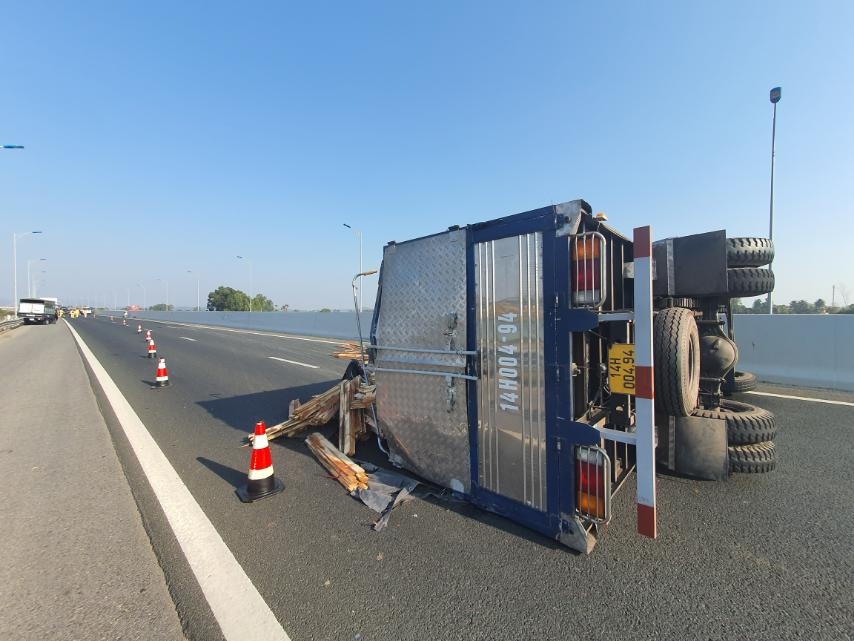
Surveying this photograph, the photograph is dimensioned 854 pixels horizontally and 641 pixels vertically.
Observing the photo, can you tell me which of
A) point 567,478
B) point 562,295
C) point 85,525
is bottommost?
point 85,525

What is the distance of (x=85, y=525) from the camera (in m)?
2.99

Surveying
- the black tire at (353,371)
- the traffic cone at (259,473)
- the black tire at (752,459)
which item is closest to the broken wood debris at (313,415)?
the black tire at (353,371)

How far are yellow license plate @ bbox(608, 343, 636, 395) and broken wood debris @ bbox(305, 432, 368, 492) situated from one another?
90.6 inches

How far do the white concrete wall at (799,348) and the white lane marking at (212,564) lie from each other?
958 cm

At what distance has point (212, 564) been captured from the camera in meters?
2.49

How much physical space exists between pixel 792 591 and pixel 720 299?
3596 mm

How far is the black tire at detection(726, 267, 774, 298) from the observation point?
4430 mm

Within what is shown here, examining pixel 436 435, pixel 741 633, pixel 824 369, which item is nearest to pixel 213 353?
pixel 436 435

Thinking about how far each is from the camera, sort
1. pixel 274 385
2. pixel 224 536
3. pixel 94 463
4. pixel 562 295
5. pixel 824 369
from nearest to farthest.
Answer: pixel 562 295 → pixel 224 536 → pixel 94 463 → pixel 824 369 → pixel 274 385

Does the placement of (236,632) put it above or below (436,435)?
below

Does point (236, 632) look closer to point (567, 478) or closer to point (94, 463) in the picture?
point (567, 478)

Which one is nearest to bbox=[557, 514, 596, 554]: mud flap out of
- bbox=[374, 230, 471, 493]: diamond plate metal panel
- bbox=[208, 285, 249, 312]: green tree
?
bbox=[374, 230, 471, 493]: diamond plate metal panel

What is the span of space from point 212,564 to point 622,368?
296cm

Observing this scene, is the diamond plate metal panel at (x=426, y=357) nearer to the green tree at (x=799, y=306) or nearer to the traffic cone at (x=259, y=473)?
the traffic cone at (x=259, y=473)
